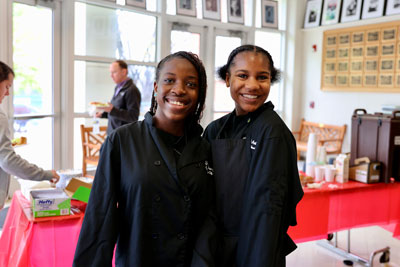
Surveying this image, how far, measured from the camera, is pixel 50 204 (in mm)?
1916

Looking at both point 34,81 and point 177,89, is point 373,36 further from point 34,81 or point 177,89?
point 177,89

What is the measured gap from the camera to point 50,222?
6.22ft

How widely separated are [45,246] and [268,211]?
1.17 metres

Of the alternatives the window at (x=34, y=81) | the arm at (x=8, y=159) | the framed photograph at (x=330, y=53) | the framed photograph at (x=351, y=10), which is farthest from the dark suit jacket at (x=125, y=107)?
the framed photograph at (x=351, y=10)

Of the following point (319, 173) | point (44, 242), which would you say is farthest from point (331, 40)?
point (44, 242)

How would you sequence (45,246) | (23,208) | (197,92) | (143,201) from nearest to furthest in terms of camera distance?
1. (143,201)
2. (197,92)
3. (45,246)
4. (23,208)

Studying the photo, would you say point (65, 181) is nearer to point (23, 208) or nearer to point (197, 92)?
point (23, 208)

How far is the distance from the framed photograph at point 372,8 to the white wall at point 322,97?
8cm

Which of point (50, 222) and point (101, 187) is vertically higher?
point (101, 187)

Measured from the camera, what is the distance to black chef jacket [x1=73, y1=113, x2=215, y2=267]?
1174 millimetres

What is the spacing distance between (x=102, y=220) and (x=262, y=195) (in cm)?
50

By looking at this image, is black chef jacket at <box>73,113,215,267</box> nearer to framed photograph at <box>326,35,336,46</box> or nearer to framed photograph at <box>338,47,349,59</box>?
framed photograph at <box>338,47,349,59</box>

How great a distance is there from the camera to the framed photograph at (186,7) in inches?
232

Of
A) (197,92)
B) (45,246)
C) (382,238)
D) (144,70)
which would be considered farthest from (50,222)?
(144,70)
